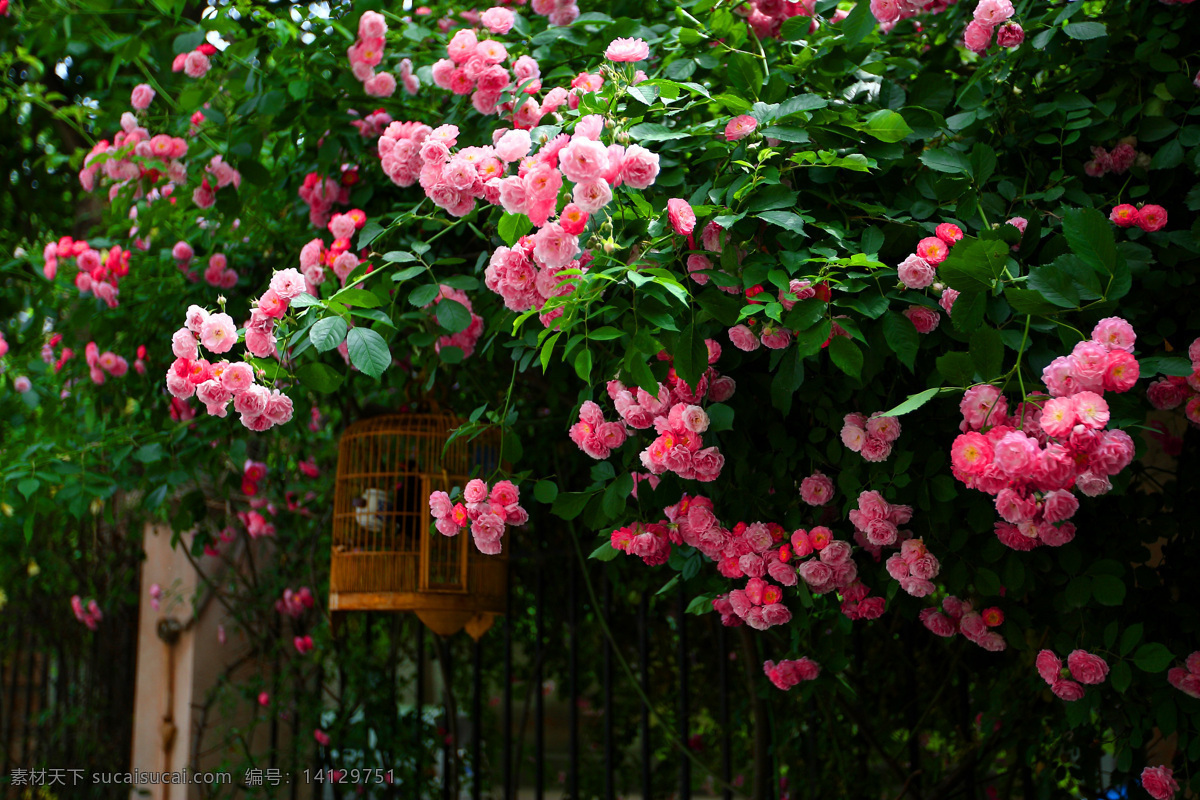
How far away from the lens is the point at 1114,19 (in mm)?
1608

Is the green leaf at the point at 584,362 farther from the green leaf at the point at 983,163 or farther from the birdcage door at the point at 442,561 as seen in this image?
the birdcage door at the point at 442,561

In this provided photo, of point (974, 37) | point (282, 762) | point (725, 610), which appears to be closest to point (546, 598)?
point (282, 762)

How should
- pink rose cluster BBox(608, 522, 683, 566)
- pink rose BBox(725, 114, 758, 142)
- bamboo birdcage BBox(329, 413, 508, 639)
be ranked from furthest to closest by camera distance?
1. bamboo birdcage BBox(329, 413, 508, 639)
2. pink rose cluster BBox(608, 522, 683, 566)
3. pink rose BBox(725, 114, 758, 142)

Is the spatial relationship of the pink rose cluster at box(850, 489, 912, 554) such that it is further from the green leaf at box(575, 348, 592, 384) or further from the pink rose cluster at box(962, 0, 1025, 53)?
the pink rose cluster at box(962, 0, 1025, 53)

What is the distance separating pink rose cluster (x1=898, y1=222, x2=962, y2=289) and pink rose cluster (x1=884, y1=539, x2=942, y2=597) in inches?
16.5

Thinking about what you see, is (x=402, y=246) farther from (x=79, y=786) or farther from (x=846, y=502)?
(x=79, y=786)

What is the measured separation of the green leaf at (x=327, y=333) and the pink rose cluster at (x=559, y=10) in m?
0.85

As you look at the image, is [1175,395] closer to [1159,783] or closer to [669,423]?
[1159,783]

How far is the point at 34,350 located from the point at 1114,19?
2893 mm

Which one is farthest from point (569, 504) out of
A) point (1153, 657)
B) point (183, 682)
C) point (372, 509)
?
point (183, 682)

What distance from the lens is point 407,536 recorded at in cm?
219

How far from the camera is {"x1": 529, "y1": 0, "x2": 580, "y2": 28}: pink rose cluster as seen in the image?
186 cm

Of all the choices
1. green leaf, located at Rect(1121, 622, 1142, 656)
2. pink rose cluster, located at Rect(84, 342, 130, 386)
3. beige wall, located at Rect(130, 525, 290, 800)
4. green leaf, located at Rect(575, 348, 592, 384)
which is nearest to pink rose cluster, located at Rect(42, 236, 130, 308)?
pink rose cluster, located at Rect(84, 342, 130, 386)

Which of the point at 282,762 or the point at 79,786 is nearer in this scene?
the point at 282,762
